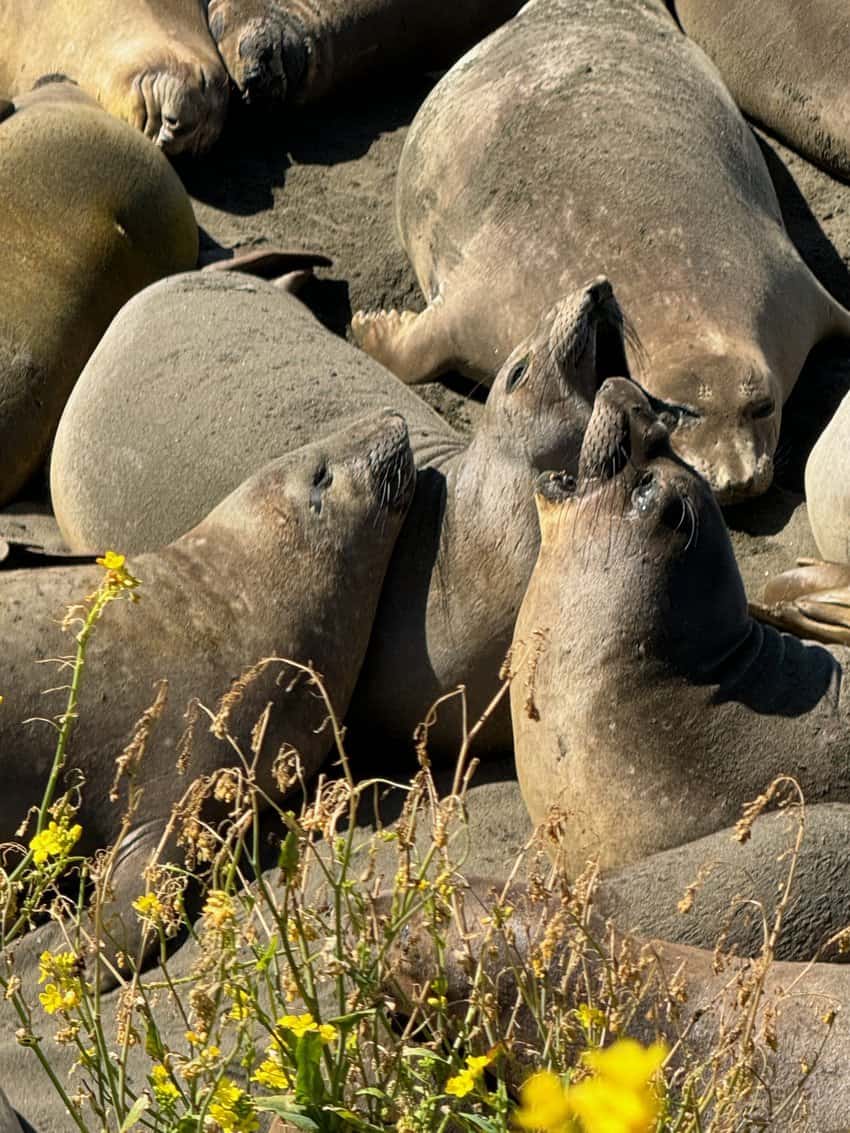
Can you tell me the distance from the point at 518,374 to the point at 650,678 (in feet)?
3.52

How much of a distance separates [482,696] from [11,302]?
80.4 inches

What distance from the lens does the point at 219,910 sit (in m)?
1.95

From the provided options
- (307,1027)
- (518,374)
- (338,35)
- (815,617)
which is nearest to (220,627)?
(518,374)

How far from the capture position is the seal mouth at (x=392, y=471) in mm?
4383

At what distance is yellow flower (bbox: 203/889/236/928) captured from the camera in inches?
76.9

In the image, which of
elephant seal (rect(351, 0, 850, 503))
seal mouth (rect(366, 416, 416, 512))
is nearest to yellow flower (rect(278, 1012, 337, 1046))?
seal mouth (rect(366, 416, 416, 512))

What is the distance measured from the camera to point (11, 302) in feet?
17.9

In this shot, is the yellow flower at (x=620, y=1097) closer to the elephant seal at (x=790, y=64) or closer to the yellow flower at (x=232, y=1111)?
the yellow flower at (x=232, y=1111)

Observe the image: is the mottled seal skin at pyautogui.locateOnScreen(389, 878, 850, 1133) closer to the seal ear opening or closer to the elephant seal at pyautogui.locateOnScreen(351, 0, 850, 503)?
the seal ear opening

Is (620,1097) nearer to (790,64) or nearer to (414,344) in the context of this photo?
(414,344)

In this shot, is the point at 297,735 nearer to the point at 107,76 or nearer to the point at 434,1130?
the point at 434,1130

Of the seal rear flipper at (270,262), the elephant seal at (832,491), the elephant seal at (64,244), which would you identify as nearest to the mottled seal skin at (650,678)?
the elephant seal at (832,491)

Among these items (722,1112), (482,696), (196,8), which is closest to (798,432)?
(482,696)

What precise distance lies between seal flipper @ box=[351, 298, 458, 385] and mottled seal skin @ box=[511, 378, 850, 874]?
170 centimetres
